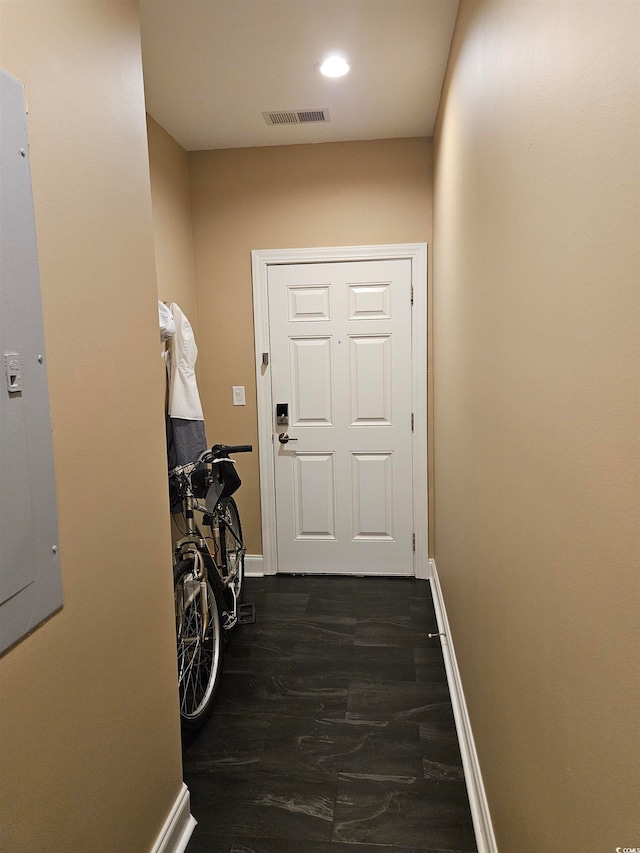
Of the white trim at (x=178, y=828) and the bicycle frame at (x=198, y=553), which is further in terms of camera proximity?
the bicycle frame at (x=198, y=553)

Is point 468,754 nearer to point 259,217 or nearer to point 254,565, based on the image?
point 254,565

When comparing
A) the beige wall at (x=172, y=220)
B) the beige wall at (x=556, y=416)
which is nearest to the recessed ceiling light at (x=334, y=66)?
the beige wall at (x=556, y=416)

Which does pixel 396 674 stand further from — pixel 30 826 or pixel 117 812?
pixel 30 826

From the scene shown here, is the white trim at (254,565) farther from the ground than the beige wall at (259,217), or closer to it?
closer to it

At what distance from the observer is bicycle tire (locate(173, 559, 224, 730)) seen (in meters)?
2.30

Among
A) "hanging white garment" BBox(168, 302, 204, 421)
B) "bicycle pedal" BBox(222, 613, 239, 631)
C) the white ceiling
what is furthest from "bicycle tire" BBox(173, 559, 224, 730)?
the white ceiling

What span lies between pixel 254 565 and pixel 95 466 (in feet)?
8.84

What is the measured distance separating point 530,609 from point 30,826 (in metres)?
1.01

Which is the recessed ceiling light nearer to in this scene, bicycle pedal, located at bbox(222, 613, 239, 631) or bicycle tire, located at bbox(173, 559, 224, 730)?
bicycle tire, located at bbox(173, 559, 224, 730)

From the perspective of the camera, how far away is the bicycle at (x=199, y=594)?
2330 millimetres

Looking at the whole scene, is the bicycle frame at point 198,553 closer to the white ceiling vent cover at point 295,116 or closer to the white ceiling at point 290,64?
the white ceiling at point 290,64

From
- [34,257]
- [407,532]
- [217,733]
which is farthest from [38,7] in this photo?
[407,532]

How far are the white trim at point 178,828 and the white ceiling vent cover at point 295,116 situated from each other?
3.03 m

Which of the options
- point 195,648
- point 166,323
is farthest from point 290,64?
point 195,648
